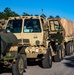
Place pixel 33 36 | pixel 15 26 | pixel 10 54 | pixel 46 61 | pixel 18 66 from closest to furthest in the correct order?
pixel 10 54 → pixel 18 66 → pixel 46 61 → pixel 33 36 → pixel 15 26

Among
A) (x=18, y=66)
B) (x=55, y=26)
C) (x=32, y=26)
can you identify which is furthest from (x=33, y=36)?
(x=55, y=26)

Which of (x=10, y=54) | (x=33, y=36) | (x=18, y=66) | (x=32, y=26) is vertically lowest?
(x=18, y=66)

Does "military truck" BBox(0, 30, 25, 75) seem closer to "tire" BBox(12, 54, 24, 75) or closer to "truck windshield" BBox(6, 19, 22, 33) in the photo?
"tire" BBox(12, 54, 24, 75)

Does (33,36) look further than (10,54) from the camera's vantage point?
Yes

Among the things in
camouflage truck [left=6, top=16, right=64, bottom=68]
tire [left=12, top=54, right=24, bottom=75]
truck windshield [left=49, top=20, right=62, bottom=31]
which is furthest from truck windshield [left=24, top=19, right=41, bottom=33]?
truck windshield [left=49, top=20, right=62, bottom=31]

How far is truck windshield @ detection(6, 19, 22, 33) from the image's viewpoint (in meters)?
14.0

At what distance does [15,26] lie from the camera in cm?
1405

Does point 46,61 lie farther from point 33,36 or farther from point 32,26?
point 32,26

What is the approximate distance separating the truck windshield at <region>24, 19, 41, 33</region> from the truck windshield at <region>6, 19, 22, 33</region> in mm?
312

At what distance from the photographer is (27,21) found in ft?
46.1

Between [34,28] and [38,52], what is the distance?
1.39 m

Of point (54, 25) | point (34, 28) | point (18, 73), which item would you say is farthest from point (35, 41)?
point (54, 25)

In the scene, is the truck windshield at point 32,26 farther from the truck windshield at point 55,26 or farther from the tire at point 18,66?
the truck windshield at point 55,26

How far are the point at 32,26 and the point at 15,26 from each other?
92 cm
